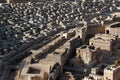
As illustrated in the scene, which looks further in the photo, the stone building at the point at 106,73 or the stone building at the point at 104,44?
the stone building at the point at 104,44

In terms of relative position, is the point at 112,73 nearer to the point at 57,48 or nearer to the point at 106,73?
the point at 106,73

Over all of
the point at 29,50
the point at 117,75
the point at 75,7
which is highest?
the point at 75,7

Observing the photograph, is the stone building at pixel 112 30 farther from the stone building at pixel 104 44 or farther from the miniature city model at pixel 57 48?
the stone building at pixel 104 44

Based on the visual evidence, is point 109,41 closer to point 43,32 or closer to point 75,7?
point 43,32

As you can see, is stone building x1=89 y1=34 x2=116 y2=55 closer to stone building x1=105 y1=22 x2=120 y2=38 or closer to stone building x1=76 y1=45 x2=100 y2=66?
stone building x1=76 y1=45 x2=100 y2=66

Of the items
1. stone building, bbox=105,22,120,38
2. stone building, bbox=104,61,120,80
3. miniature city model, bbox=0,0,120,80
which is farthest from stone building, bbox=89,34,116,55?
stone building, bbox=104,61,120,80

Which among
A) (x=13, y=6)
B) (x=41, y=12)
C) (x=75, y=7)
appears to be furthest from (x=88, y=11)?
(x=13, y=6)

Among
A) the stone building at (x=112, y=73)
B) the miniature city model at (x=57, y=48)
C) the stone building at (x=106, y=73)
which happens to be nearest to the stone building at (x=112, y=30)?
the miniature city model at (x=57, y=48)

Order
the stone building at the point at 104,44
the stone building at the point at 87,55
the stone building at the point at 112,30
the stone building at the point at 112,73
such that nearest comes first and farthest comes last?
the stone building at the point at 112,73 → the stone building at the point at 87,55 → the stone building at the point at 104,44 → the stone building at the point at 112,30
